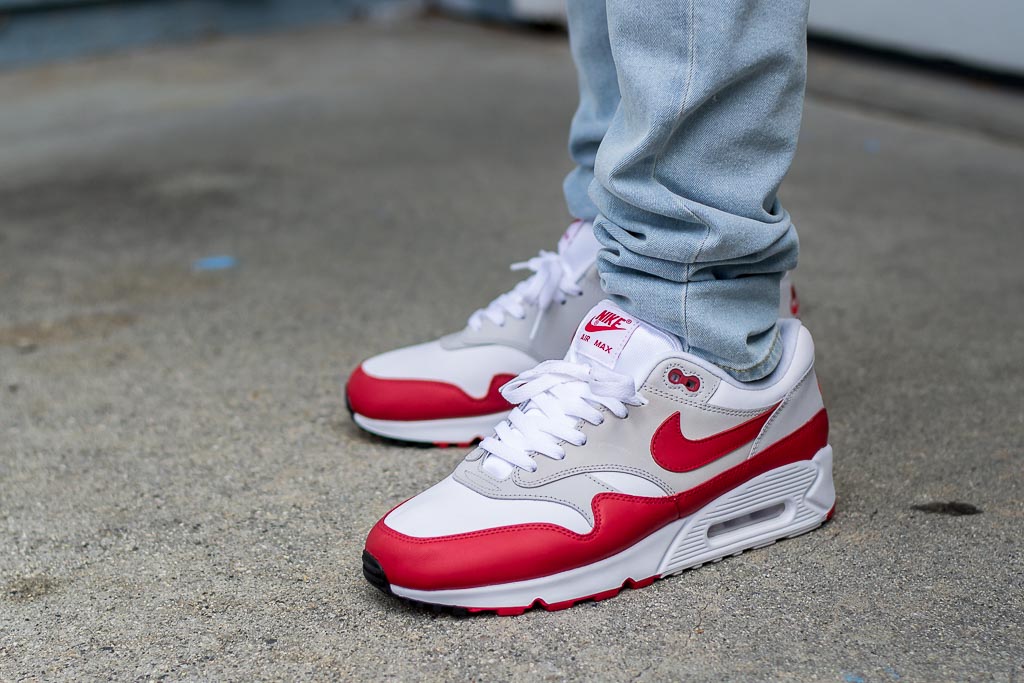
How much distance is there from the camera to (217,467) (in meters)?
1.12

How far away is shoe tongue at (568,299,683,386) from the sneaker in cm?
17

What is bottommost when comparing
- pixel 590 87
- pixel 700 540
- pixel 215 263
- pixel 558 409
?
pixel 215 263

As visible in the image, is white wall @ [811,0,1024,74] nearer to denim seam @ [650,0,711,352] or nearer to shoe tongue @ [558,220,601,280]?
shoe tongue @ [558,220,601,280]

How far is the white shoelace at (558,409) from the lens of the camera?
87cm

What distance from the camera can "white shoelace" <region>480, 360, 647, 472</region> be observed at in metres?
0.87

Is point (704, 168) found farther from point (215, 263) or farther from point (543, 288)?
point (215, 263)

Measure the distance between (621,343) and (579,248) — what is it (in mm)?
235

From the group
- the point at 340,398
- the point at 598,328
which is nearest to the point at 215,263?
the point at 340,398

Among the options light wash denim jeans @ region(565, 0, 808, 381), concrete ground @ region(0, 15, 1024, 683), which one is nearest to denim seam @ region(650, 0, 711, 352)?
light wash denim jeans @ region(565, 0, 808, 381)

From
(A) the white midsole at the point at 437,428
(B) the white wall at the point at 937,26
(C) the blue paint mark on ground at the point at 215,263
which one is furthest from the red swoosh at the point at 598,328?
(B) the white wall at the point at 937,26

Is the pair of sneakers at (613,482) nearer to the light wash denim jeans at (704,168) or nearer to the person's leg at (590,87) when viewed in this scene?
the light wash denim jeans at (704,168)

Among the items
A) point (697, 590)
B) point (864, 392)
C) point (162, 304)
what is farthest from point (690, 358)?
point (162, 304)

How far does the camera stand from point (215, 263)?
1.79 metres

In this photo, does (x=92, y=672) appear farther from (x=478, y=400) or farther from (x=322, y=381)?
(x=322, y=381)
